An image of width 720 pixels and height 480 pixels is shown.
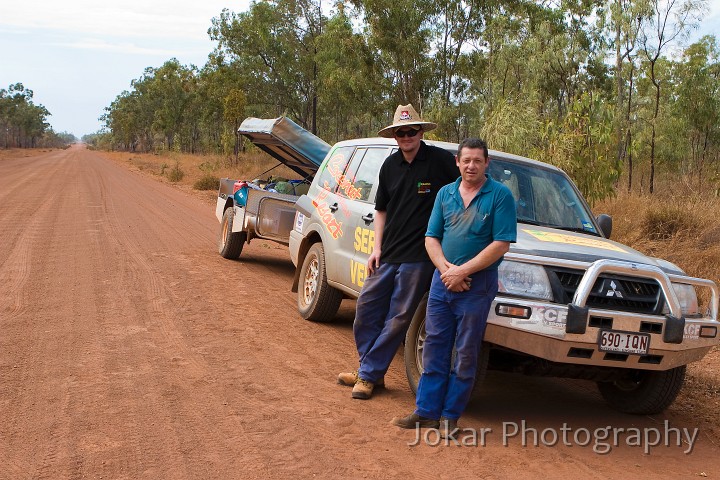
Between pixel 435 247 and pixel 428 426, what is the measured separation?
44.1 inches

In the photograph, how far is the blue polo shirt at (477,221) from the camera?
4402 millimetres

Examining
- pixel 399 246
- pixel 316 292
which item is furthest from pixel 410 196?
pixel 316 292

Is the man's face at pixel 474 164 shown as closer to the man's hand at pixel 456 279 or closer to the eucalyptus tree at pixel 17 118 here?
the man's hand at pixel 456 279

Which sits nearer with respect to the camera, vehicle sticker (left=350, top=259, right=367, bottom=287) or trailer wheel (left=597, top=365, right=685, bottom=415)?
trailer wheel (left=597, top=365, right=685, bottom=415)

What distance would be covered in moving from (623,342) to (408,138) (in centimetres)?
197

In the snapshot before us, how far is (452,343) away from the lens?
4703 millimetres

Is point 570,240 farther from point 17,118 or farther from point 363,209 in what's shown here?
point 17,118

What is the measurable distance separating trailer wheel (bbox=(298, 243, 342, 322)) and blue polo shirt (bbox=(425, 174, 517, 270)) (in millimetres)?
2745

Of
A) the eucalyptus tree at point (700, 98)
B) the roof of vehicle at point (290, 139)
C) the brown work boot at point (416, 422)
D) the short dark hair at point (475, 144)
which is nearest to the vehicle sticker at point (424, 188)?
the short dark hair at point (475, 144)

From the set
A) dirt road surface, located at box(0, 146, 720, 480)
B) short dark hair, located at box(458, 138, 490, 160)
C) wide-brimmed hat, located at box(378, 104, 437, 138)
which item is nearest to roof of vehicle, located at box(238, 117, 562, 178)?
dirt road surface, located at box(0, 146, 720, 480)

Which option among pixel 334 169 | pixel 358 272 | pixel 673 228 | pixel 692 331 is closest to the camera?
pixel 692 331

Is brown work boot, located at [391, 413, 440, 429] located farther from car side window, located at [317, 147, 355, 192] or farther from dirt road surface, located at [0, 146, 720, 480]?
car side window, located at [317, 147, 355, 192]

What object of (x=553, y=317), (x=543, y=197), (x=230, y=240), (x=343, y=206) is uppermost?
(x=543, y=197)

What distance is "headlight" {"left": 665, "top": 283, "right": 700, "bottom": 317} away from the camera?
5.06 m
